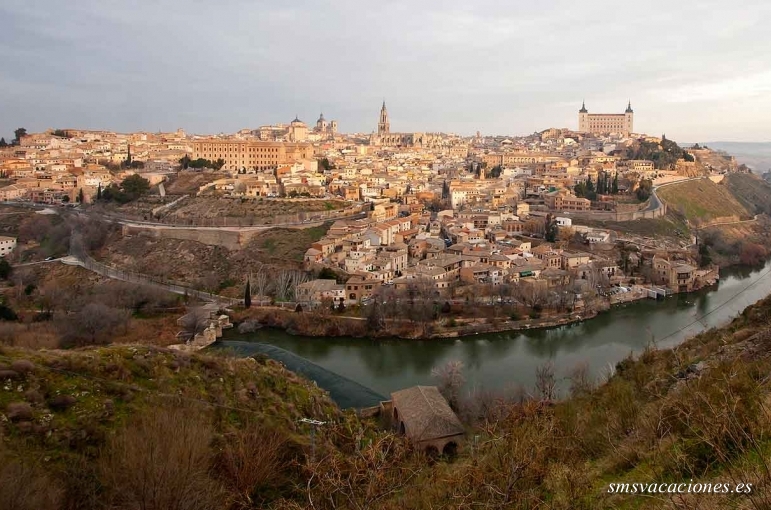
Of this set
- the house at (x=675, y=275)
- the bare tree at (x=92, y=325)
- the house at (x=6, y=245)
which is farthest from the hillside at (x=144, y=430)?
the house at (x=6, y=245)

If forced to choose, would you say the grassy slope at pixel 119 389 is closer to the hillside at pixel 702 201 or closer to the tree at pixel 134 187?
the tree at pixel 134 187

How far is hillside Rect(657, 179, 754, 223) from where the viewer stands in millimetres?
17577

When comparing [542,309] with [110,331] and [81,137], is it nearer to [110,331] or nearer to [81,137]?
[110,331]

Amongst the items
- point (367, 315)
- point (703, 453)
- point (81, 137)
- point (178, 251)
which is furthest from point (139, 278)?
point (81, 137)

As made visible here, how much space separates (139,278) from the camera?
39.0 feet

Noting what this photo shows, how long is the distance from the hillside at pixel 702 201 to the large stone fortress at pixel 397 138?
53.2 ft

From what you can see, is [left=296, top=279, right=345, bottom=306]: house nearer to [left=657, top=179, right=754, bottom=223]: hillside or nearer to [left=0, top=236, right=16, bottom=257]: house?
[left=0, top=236, right=16, bottom=257]: house

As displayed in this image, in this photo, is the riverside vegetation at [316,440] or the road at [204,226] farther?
the road at [204,226]

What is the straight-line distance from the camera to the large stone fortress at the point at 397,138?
33875 millimetres

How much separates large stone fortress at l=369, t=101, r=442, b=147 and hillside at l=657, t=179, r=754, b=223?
16.2m

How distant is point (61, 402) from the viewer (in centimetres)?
318

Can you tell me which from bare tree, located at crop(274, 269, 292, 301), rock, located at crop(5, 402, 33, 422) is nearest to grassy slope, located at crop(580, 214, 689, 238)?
bare tree, located at crop(274, 269, 292, 301)

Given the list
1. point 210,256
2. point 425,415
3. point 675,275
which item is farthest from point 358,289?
point 675,275

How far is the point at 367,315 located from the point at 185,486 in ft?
24.3
